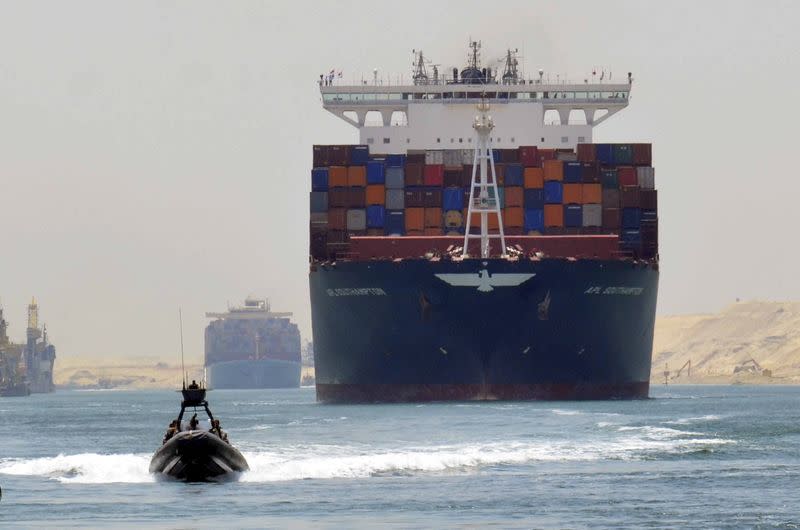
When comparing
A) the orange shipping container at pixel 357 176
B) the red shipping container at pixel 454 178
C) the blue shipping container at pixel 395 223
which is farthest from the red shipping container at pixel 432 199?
the orange shipping container at pixel 357 176

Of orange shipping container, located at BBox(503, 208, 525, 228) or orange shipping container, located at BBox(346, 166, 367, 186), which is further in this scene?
orange shipping container, located at BBox(346, 166, 367, 186)

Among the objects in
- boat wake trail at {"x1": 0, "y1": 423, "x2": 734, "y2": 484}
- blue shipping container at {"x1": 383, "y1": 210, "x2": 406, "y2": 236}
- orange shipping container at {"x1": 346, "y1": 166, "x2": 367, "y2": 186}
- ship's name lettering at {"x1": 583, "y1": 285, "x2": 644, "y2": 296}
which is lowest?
boat wake trail at {"x1": 0, "y1": 423, "x2": 734, "y2": 484}

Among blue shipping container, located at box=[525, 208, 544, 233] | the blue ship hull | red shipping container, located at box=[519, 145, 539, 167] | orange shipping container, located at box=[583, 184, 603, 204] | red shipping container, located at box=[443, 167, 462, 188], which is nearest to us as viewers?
the blue ship hull

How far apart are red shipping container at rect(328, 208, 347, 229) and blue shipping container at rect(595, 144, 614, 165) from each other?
15000 millimetres

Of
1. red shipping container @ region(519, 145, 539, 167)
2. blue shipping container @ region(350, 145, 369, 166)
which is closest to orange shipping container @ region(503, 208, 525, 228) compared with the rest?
red shipping container @ region(519, 145, 539, 167)

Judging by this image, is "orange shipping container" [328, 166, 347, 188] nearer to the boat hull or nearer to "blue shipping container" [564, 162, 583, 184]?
"blue shipping container" [564, 162, 583, 184]

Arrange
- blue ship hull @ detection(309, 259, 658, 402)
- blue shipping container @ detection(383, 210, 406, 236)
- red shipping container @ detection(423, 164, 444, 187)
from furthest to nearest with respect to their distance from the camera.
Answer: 1. red shipping container @ detection(423, 164, 444, 187)
2. blue shipping container @ detection(383, 210, 406, 236)
3. blue ship hull @ detection(309, 259, 658, 402)

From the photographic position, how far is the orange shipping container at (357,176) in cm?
11369

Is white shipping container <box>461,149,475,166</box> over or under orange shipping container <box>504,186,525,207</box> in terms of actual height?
over

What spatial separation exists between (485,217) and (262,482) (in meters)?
51.9

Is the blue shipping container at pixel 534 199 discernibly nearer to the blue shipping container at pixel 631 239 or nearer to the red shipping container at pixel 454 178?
the red shipping container at pixel 454 178

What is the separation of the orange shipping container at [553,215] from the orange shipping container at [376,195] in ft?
30.2

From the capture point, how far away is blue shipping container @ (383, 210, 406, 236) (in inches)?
4395

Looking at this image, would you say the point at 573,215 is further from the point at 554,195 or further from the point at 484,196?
the point at 484,196
